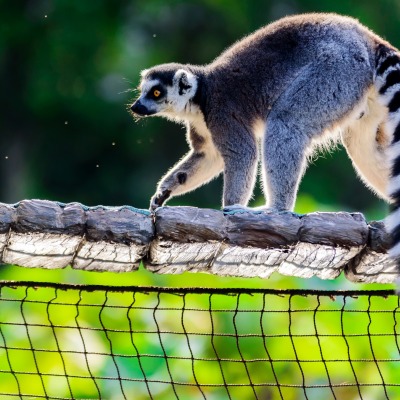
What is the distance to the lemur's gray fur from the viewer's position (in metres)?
5.23

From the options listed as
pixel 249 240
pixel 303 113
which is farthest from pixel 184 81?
pixel 249 240

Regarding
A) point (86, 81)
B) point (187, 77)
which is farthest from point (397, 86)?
point (86, 81)

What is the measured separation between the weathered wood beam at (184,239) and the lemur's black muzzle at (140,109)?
150 cm

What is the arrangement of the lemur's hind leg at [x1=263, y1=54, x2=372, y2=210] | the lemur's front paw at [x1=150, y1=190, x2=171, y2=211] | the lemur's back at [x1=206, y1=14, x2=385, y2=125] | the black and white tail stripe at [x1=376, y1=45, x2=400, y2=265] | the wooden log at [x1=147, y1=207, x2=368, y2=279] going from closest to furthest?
the wooden log at [x1=147, y1=207, x2=368, y2=279] < the black and white tail stripe at [x1=376, y1=45, x2=400, y2=265] < the lemur's hind leg at [x1=263, y1=54, x2=372, y2=210] < the lemur's back at [x1=206, y1=14, x2=385, y2=125] < the lemur's front paw at [x1=150, y1=190, x2=171, y2=211]

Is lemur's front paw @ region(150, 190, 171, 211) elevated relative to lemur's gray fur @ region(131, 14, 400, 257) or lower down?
lower down

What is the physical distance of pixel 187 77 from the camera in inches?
228

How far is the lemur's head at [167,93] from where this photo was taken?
580 centimetres

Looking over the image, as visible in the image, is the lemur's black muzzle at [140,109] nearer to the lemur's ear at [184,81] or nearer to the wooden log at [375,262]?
the lemur's ear at [184,81]

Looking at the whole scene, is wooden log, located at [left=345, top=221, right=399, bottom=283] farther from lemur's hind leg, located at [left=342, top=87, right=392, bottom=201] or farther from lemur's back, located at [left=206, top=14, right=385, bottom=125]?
lemur's back, located at [left=206, top=14, right=385, bottom=125]

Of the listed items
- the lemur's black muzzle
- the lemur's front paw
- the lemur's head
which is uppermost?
the lemur's head

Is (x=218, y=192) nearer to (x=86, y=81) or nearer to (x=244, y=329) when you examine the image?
(x=86, y=81)

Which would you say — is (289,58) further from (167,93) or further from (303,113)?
(167,93)

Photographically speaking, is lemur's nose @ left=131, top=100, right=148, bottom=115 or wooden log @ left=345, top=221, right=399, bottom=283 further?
lemur's nose @ left=131, top=100, right=148, bottom=115

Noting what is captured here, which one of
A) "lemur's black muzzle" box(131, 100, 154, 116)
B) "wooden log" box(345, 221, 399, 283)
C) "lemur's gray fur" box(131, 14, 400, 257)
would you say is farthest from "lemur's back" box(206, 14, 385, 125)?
"wooden log" box(345, 221, 399, 283)
